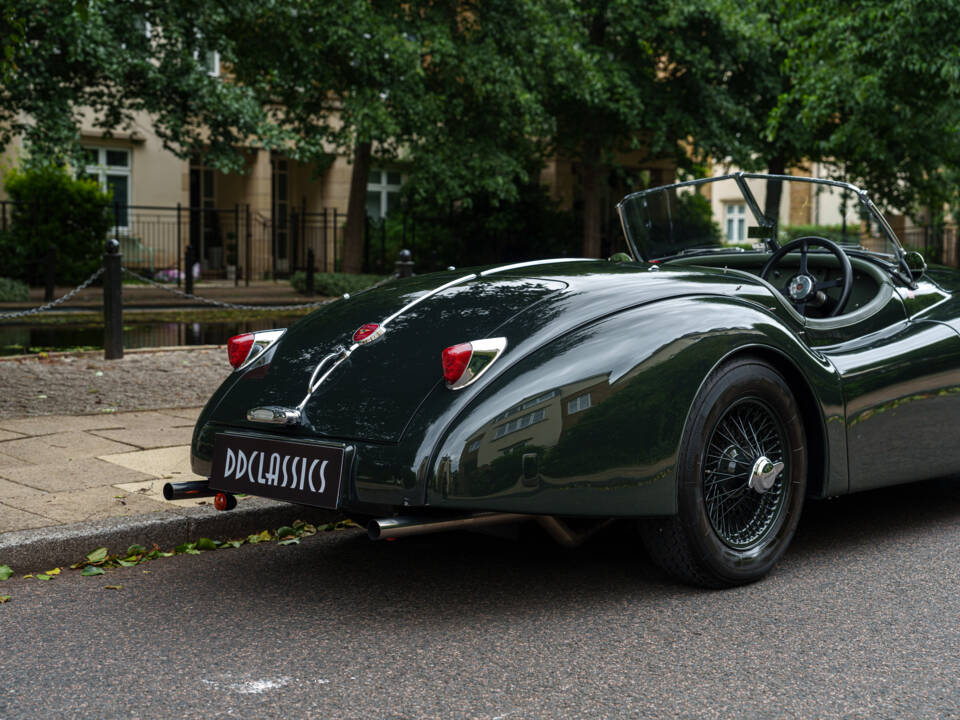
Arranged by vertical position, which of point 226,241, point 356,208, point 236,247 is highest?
point 356,208

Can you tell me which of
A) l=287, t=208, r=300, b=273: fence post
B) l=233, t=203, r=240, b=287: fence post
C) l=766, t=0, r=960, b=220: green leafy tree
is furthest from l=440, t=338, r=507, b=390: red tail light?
l=287, t=208, r=300, b=273: fence post

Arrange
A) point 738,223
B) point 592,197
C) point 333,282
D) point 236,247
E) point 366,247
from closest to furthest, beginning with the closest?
1. point 738,223
2. point 333,282
3. point 366,247
4. point 592,197
5. point 236,247

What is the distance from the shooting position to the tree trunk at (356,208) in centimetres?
1998

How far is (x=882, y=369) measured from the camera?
4121 mm

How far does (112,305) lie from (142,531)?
580 centimetres

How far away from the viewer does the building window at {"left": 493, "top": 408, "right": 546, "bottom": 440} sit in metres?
3.18

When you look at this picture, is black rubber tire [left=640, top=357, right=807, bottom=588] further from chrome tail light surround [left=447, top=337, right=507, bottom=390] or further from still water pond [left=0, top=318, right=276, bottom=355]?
still water pond [left=0, top=318, right=276, bottom=355]

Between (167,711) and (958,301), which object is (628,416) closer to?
(167,711)

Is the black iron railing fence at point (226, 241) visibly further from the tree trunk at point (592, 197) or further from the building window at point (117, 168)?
the tree trunk at point (592, 197)

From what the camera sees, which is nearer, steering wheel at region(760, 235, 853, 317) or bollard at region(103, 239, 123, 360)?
steering wheel at region(760, 235, 853, 317)

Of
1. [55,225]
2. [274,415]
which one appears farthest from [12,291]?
[274,415]

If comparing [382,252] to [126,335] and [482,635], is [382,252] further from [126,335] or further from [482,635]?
[482,635]

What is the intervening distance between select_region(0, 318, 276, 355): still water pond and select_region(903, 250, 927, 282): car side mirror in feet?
26.2

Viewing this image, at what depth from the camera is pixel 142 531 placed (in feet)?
13.5
